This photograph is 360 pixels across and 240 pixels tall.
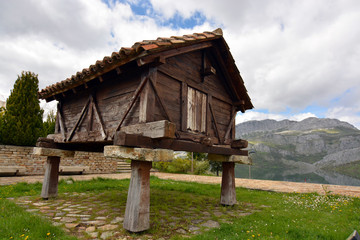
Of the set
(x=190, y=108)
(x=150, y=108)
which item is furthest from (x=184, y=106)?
(x=150, y=108)

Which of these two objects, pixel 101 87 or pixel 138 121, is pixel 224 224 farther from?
pixel 101 87

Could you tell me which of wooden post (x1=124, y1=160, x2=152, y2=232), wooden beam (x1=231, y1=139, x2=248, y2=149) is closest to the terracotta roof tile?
wooden post (x1=124, y1=160, x2=152, y2=232)

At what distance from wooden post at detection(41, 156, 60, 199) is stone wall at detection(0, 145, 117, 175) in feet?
22.2

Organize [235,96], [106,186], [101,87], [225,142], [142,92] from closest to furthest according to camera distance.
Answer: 1. [142,92]
2. [101,87]
3. [225,142]
4. [235,96]
5. [106,186]

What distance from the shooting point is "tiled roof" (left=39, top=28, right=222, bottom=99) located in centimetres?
353

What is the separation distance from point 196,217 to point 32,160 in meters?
11.0

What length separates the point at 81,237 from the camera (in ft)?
11.0

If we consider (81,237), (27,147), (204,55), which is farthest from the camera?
(27,147)

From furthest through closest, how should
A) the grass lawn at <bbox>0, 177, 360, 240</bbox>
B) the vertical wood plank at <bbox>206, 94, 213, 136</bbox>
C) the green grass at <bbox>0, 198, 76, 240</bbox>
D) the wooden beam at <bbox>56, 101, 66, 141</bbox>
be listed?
the wooden beam at <bbox>56, 101, 66, 141</bbox>
the vertical wood plank at <bbox>206, 94, 213, 136</bbox>
the grass lawn at <bbox>0, 177, 360, 240</bbox>
the green grass at <bbox>0, 198, 76, 240</bbox>

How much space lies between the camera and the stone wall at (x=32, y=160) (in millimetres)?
10922

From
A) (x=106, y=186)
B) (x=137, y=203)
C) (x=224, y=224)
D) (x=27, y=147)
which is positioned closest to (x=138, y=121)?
(x=137, y=203)

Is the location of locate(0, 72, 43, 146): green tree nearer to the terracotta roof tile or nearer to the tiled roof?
the tiled roof

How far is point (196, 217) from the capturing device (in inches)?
188

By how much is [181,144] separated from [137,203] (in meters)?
1.45
